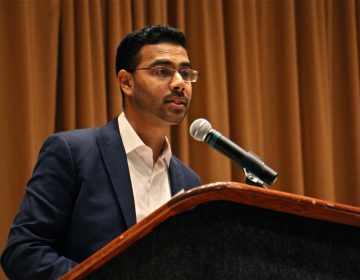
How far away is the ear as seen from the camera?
1563mm

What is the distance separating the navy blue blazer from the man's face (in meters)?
0.17

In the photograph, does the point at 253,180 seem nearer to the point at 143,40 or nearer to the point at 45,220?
the point at 45,220

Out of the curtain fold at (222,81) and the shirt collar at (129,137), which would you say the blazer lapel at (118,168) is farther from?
the curtain fold at (222,81)

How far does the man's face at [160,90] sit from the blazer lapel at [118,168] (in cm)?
12

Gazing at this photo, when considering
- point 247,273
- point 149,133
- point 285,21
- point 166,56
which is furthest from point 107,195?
point 285,21

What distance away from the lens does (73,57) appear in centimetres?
217

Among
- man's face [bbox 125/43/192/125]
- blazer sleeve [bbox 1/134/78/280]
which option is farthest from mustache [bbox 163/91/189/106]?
blazer sleeve [bbox 1/134/78/280]

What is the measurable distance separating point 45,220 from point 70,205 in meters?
0.10

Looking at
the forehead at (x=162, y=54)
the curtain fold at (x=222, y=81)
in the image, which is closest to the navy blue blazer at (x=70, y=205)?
the forehead at (x=162, y=54)

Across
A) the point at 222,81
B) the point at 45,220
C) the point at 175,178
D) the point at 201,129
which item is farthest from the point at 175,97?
the point at 222,81

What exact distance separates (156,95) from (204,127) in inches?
17.9

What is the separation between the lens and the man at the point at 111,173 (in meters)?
1.12

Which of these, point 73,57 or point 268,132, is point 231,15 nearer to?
point 268,132

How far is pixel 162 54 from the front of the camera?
151cm
